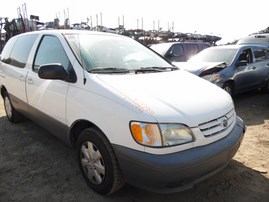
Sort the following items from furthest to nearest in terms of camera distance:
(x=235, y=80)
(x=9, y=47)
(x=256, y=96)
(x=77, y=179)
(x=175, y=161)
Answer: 1. (x=256, y=96)
2. (x=235, y=80)
3. (x=9, y=47)
4. (x=77, y=179)
5. (x=175, y=161)

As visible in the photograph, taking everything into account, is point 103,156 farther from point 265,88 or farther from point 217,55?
point 265,88

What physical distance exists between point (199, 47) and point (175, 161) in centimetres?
913

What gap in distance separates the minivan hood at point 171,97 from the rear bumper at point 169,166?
11.0 inches

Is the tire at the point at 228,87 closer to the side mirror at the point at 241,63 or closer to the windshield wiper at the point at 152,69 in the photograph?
the side mirror at the point at 241,63

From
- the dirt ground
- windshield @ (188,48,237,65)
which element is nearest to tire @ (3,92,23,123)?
the dirt ground

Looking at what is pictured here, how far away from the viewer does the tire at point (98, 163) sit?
2586 millimetres

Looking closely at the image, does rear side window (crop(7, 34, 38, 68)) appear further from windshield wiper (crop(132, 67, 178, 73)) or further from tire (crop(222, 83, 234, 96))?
tire (crop(222, 83, 234, 96))

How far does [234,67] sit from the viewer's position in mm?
6660

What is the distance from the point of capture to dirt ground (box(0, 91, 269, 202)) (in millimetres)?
2867

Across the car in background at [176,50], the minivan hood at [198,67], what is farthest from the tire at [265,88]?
the car in background at [176,50]

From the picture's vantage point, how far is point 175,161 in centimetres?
229

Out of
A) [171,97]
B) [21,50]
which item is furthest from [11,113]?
[171,97]

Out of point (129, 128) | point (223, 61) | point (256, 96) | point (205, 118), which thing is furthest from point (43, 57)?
point (256, 96)

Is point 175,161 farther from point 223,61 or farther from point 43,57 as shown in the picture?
point 223,61
